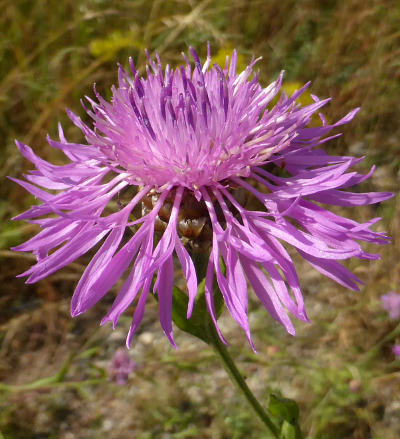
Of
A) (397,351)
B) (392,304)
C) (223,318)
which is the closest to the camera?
(397,351)

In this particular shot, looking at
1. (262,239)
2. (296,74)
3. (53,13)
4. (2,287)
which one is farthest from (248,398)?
(53,13)

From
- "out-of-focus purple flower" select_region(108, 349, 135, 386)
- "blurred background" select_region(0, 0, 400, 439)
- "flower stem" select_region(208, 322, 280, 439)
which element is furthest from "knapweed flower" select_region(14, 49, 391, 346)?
"out-of-focus purple flower" select_region(108, 349, 135, 386)

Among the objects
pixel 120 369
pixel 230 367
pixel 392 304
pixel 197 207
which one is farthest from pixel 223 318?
pixel 197 207

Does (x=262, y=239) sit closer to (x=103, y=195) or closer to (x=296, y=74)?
(x=103, y=195)

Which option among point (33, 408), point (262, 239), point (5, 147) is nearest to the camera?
point (262, 239)

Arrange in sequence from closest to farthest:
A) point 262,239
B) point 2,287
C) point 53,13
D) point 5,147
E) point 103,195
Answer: point 262,239 → point 103,195 → point 2,287 → point 5,147 → point 53,13

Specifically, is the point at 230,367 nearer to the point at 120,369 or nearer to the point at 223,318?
the point at 120,369

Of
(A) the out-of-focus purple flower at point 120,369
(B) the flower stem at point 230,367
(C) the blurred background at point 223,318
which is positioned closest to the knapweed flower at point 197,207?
(B) the flower stem at point 230,367
